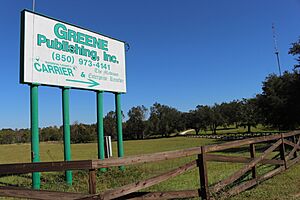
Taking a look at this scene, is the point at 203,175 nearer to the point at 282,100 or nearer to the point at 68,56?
the point at 68,56

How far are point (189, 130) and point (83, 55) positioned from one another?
13211 centimetres

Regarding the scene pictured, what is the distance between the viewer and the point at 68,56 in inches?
446

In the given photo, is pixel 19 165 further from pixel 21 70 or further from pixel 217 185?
pixel 21 70

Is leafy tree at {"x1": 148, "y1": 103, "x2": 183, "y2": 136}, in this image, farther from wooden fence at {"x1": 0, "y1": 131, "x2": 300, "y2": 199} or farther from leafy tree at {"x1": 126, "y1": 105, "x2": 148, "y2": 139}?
wooden fence at {"x1": 0, "y1": 131, "x2": 300, "y2": 199}

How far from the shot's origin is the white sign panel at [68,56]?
10.0 m

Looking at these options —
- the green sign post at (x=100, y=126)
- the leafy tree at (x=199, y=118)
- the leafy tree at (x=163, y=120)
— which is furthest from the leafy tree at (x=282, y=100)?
the leafy tree at (x=163, y=120)

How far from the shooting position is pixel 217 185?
7.06 metres

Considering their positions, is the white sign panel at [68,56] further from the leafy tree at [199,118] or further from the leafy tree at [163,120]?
the leafy tree at [163,120]

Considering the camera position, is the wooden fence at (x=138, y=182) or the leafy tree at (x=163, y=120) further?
the leafy tree at (x=163, y=120)

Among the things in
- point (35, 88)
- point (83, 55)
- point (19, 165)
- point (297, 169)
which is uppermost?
point (83, 55)

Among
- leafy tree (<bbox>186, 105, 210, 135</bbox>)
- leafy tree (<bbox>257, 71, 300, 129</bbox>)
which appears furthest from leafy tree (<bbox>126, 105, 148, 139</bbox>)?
leafy tree (<bbox>257, 71, 300, 129</bbox>)

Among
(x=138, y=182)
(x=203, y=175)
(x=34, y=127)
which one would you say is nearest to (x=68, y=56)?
(x=34, y=127)

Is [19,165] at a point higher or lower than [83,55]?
lower

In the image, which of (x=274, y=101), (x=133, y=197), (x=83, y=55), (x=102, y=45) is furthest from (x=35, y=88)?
(x=274, y=101)
